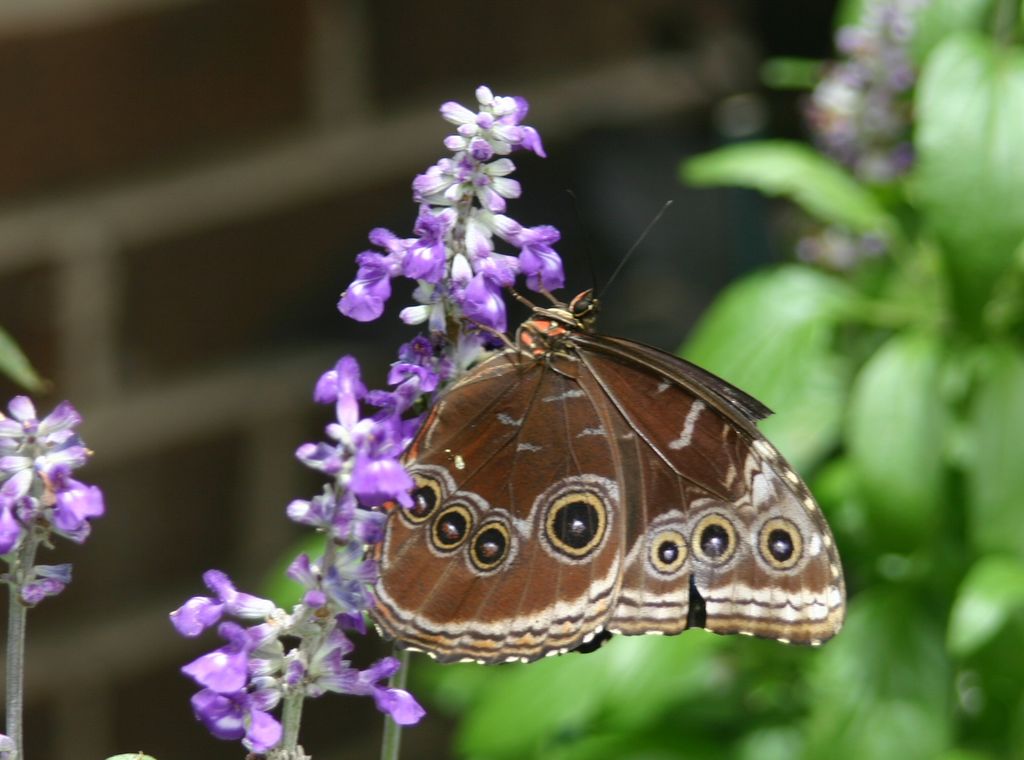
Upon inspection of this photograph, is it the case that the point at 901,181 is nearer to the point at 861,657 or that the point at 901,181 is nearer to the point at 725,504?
the point at 861,657

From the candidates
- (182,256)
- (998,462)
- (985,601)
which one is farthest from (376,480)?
(182,256)

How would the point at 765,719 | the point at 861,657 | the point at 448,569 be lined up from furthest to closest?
1. the point at 765,719
2. the point at 861,657
3. the point at 448,569

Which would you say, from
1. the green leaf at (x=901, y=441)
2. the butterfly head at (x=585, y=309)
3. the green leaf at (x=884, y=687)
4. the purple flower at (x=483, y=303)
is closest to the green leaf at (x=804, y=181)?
the green leaf at (x=901, y=441)

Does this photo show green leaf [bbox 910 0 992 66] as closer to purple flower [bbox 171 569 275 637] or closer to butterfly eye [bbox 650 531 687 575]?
butterfly eye [bbox 650 531 687 575]

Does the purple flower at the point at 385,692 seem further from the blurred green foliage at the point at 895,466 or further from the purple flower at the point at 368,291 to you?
the blurred green foliage at the point at 895,466

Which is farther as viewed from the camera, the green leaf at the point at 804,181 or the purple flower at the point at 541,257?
the green leaf at the point at 804,181

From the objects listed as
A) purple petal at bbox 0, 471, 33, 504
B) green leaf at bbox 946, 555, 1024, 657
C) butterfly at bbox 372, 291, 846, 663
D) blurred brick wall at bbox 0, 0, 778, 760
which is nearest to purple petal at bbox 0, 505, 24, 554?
purple petal at bbox 0, 471, 33, 504

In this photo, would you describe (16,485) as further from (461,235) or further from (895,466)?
→ (895,466)

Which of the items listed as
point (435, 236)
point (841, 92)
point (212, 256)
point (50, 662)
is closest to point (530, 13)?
point (212, 256)
